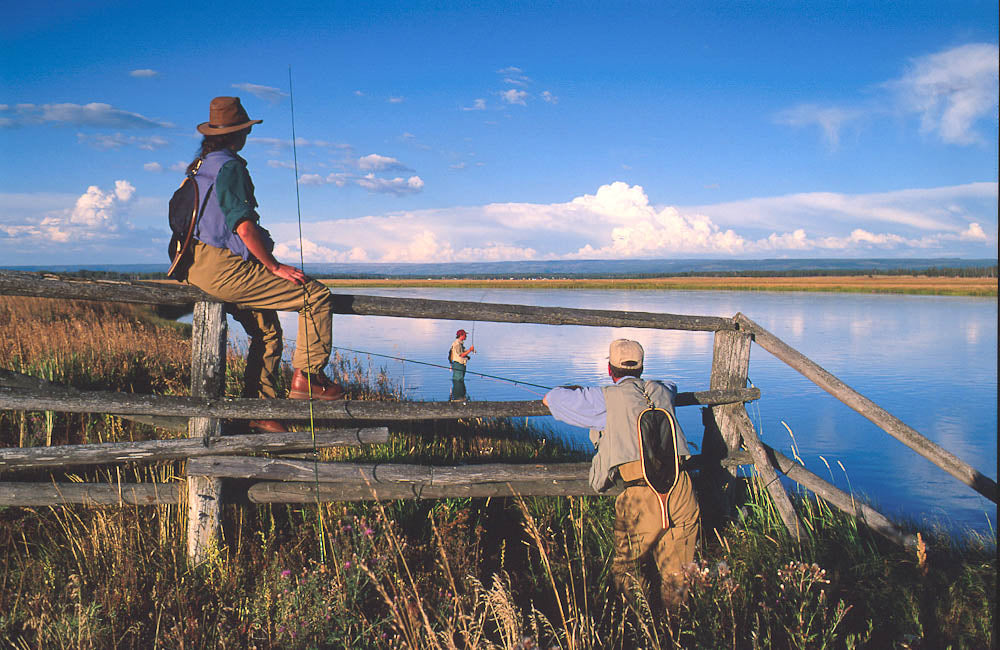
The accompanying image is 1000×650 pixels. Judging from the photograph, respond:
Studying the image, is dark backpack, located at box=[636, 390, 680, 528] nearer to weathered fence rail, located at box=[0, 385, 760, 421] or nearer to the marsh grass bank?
the marsh grass bank

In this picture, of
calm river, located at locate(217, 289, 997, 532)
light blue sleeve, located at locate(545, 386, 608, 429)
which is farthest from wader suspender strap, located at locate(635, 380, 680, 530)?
calm river, located at locate(217, 289, 997, 532)

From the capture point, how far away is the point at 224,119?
4207mm

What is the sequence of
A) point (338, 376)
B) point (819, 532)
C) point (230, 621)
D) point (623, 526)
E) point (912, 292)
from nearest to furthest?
point (230, 621) → point (623, 526) → point (819, 532) → point (338, 376) → point (912, 292)

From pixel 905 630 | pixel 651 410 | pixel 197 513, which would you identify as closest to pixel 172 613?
pixel 197 513

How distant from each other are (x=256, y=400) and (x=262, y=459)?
15.0 inches

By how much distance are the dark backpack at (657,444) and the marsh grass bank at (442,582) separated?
22.0 inches

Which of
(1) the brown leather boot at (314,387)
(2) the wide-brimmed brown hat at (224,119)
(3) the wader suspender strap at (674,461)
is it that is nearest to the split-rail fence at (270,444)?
(1) the brown leather boot at (314,387)

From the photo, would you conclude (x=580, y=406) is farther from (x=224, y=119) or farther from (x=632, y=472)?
(x=224, y=119)

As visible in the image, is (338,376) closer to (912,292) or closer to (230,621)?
(230,621)

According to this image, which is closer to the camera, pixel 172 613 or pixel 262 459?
pixel 172 613

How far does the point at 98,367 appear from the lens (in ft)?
25.9

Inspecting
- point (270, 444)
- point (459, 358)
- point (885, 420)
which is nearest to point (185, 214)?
point (270, 444)

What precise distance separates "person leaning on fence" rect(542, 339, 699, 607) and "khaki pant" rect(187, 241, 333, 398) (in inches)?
62.8

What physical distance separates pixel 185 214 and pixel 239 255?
0.39 meters
